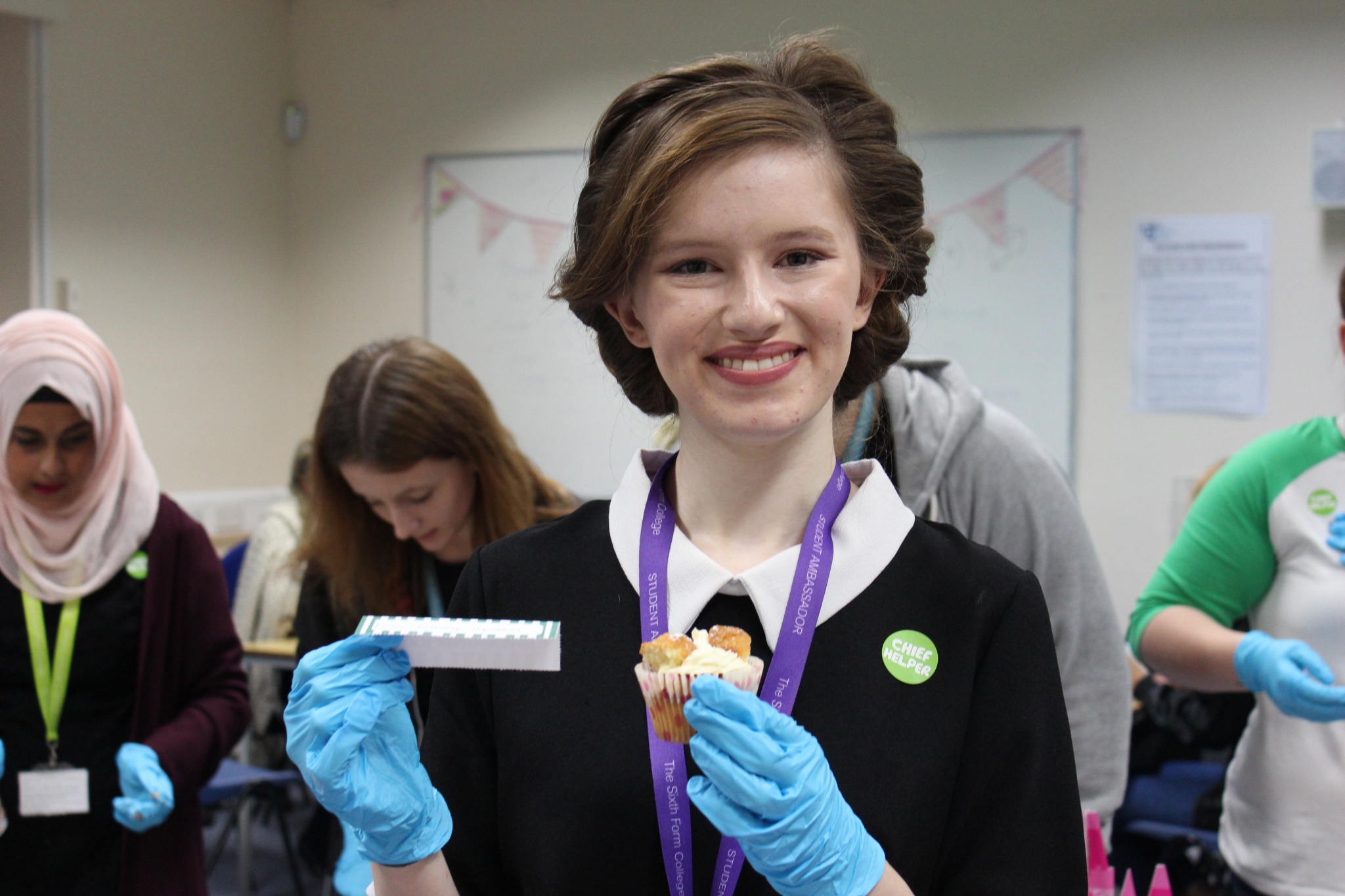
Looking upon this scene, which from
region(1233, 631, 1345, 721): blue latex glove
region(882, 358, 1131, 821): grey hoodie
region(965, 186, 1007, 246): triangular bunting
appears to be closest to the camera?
region(882, 358, 1131, 821): grey hoodie

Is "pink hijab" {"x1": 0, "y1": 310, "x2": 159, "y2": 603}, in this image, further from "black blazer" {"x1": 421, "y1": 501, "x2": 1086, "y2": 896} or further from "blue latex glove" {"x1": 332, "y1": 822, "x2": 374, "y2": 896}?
"black blazer" {"x1": 421, "y1": 501, "x2": 1086, "y2": 896}

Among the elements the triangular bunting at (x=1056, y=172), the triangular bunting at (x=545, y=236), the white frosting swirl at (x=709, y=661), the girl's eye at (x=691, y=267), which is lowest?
the white frosting swirl at (x=709, y=661)

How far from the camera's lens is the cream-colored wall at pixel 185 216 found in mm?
4559

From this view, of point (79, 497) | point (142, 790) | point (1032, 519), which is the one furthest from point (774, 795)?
point (79, 497)

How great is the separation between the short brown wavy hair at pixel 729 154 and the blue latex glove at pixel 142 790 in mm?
1339

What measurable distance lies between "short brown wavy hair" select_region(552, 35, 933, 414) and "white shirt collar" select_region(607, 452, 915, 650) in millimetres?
181

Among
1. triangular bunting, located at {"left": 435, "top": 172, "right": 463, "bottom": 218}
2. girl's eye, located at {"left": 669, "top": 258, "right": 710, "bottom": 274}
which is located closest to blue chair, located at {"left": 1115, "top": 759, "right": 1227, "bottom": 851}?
girl's eye, located at {"left": 669, "top": 258, "right": 710, "bottom": 274}

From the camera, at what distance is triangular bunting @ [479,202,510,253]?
5160 millimetres

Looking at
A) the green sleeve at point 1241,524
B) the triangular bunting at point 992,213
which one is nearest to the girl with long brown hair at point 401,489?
the green sleeve at point 1241,524

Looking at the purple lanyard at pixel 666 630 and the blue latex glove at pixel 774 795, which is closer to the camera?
the blue latex glove at pixel 774 795

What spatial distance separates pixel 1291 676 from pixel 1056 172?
120 inches

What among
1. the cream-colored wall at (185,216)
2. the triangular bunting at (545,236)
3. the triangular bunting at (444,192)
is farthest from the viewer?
the triangular bunting at (444,192)

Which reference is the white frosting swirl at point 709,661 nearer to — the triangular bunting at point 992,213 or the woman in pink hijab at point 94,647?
the woman in pink hijab at point 94,647

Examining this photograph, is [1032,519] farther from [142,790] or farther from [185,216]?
[185,216]
